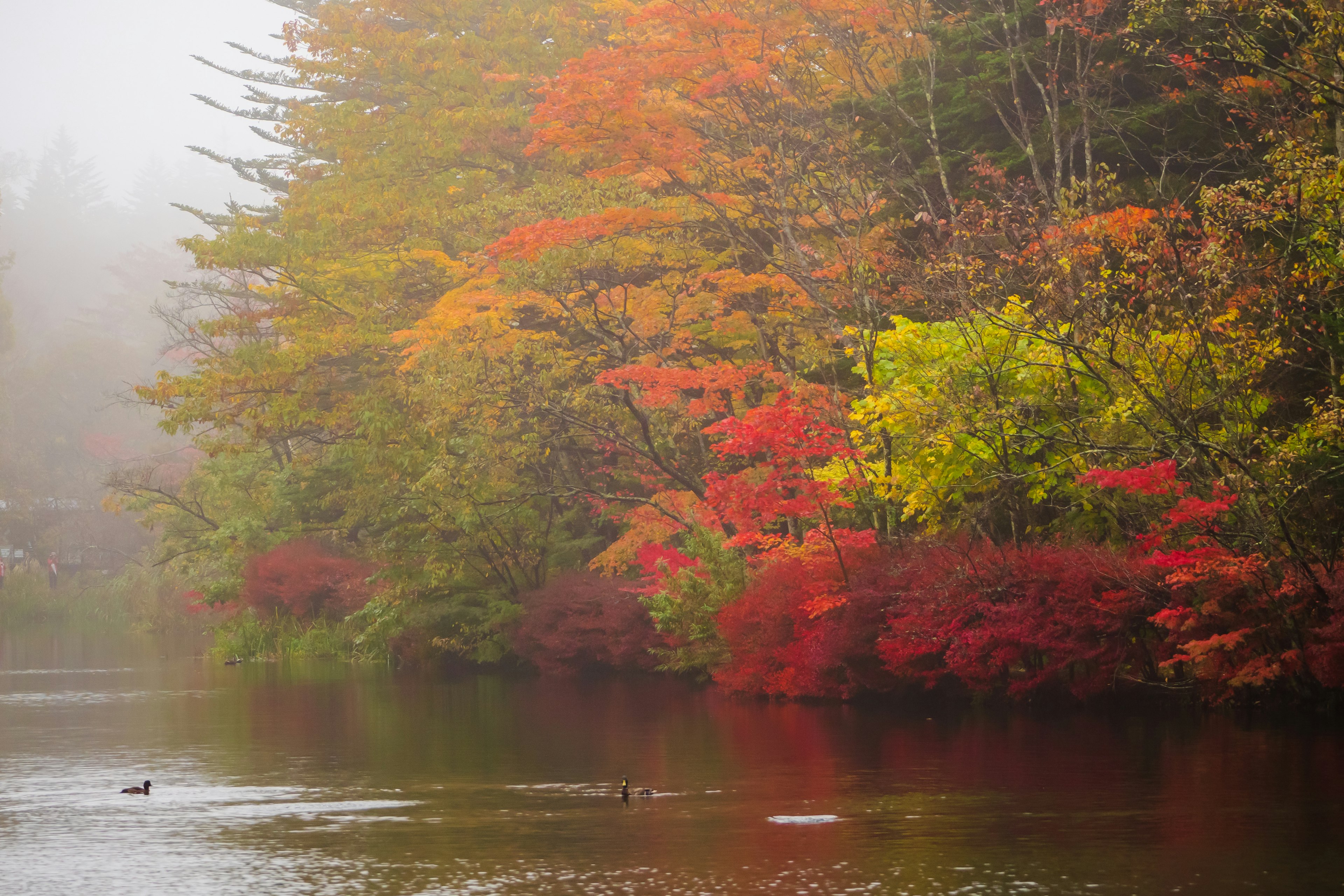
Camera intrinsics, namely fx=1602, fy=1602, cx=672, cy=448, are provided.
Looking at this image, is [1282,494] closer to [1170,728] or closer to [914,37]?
[1170,728]

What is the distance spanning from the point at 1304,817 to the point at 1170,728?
21.2ft

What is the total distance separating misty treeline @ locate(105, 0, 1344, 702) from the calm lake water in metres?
1.69

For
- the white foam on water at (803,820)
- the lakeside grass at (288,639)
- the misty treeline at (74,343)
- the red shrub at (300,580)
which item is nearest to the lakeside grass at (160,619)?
the lakeside grass at (288,639)

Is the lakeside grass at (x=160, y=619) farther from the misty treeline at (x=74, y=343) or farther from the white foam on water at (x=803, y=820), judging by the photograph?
the white foam on water at (x=803, y=820)

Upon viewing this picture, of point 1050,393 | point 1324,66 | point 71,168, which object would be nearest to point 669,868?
point 1050,393

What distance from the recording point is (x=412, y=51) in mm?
36656

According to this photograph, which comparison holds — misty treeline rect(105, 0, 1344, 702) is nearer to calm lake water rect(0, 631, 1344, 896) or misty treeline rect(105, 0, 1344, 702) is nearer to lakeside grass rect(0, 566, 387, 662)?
lakeside grass rect(0, 566, 387, 662)

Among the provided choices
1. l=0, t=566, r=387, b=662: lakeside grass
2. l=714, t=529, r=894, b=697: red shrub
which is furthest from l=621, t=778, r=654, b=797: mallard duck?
l=0, t=566, r=387, b=662: lakeside grass

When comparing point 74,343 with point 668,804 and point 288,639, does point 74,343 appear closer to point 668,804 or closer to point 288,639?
point 288,639

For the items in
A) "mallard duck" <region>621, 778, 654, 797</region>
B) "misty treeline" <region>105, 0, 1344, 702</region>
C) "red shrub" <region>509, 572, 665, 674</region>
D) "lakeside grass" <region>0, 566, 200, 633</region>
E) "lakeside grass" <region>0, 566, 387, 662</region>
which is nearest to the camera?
"mallard duck" <region>621, 778, 654, 797</region>

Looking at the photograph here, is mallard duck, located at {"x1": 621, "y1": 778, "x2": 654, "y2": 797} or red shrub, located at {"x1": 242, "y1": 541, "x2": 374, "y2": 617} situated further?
red shrub, located at {"x1": 242, "y1": 541, "x2": 374, "y2": 617}

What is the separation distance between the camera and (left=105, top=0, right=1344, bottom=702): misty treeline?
58.8 ft

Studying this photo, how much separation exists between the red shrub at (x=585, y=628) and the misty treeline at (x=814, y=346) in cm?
9

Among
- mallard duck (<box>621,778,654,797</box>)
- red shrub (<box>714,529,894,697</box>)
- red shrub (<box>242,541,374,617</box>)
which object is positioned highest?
red shrub (<box>242,541,374,617</box>)
